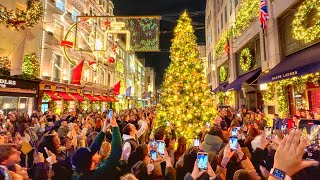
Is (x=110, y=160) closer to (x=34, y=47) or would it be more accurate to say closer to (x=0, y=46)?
(x=0, y=46)

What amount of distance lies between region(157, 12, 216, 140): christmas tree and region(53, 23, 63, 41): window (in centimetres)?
1516

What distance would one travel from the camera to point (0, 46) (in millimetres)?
16828

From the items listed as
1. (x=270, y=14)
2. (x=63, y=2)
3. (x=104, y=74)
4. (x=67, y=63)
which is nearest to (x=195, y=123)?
(x=270, y=14)

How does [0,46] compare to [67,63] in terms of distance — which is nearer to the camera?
[0,46]

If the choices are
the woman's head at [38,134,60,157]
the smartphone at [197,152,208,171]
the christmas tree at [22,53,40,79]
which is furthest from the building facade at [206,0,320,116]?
the christmas tree at [22,53,40,79]

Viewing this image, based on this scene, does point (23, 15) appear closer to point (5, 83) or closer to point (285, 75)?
point (5, 83)

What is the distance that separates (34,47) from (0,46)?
353 cm

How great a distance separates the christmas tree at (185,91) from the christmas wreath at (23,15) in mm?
12316

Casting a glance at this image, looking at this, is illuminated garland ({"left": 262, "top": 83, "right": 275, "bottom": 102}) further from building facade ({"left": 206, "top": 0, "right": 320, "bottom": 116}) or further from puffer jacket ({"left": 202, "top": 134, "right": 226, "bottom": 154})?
puffer jacket ({"left": 202, "top": 134, "right": 226, "bottom": 154})

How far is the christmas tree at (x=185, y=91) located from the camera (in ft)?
38.9

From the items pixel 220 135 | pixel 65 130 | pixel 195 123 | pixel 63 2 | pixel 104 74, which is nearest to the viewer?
pixel 220 135

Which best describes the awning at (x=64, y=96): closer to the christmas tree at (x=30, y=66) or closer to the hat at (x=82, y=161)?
the christmas tree at (x=30, y=66)

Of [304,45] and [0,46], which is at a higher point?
[0,46]

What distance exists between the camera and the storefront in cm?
1675
